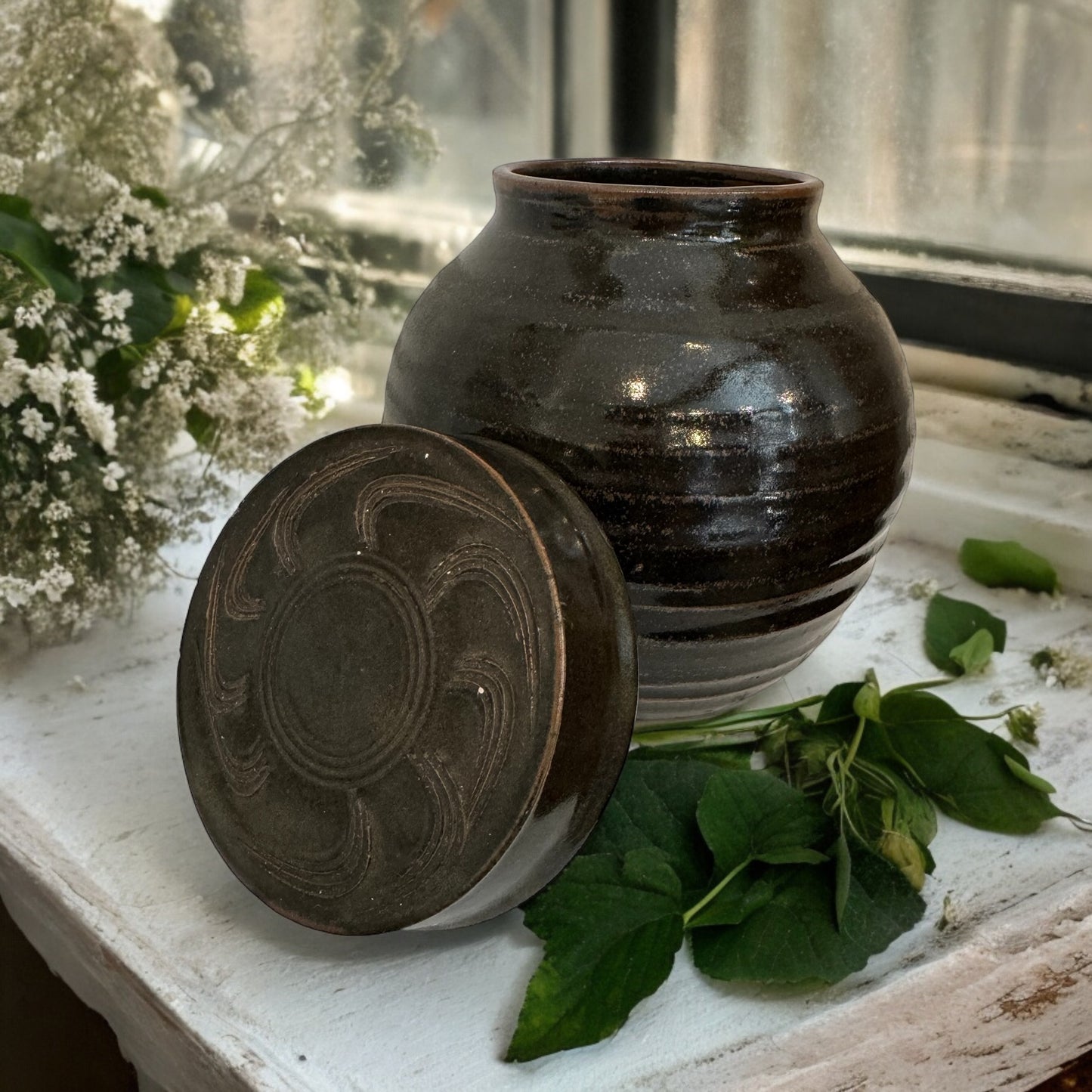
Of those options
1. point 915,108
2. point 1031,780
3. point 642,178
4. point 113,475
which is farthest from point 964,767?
point 915,108

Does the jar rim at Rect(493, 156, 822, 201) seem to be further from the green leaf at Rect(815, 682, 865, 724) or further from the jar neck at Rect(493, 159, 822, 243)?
the green leaf at Rect(815, 682, 865, 724)

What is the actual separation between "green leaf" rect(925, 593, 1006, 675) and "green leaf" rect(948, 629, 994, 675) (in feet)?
0.06

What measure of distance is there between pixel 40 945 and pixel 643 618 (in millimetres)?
423

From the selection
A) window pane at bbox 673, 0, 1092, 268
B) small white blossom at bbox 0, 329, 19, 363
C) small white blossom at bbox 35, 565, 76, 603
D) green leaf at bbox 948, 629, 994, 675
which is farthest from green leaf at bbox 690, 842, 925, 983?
window pane at bbox 673, 0, 1092, 268

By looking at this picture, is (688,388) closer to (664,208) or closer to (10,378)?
(664,208)

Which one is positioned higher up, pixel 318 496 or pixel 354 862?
pixel 318 496

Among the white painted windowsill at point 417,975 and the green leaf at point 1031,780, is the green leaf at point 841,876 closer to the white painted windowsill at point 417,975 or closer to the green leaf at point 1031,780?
the white painted windowsill at point 417,975

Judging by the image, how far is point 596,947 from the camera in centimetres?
61

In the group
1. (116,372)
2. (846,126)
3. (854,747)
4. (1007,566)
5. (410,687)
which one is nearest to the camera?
(410,687)

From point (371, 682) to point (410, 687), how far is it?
23 millimetres

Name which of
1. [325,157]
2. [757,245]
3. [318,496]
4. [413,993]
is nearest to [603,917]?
[413,993]

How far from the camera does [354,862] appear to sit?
1.99 ft

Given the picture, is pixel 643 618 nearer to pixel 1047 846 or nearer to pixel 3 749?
pixel 1047 846

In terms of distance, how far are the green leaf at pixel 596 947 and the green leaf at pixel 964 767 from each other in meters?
0.21
